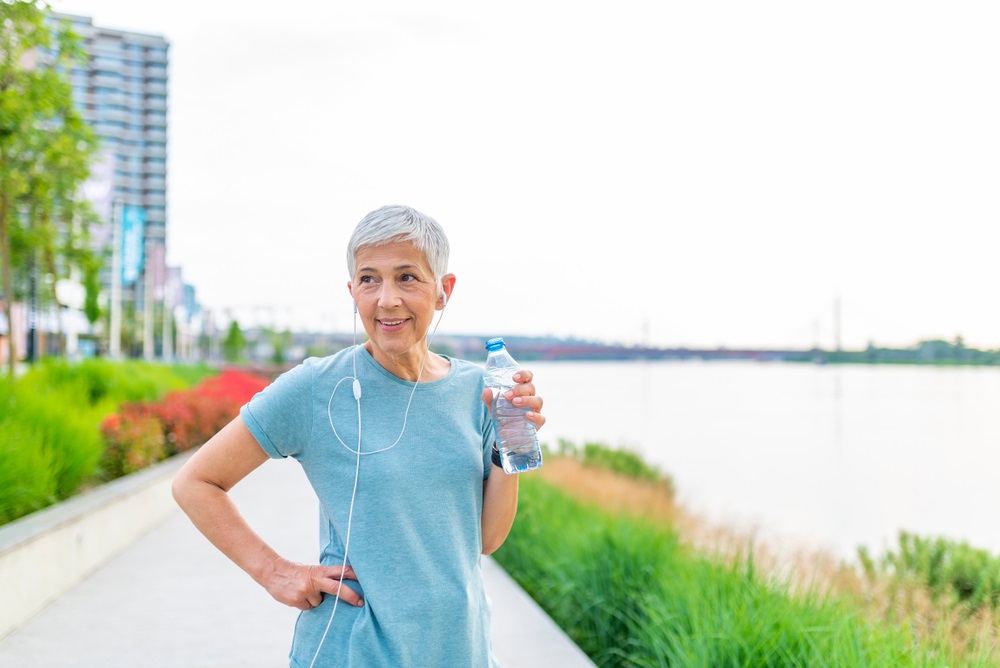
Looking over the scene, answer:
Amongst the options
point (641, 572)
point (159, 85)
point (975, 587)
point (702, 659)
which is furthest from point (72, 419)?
point (159, 85)

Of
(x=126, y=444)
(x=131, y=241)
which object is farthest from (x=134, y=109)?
(x=126, y=444)

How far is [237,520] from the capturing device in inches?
64.6

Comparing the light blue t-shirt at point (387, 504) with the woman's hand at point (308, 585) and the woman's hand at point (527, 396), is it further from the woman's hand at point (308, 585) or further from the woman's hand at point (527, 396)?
the woman's hand at point (527, 396)

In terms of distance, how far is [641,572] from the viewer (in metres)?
4.45

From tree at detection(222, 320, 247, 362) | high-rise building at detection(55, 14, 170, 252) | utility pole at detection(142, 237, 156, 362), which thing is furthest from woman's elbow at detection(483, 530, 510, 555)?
high-rise building at detection(55, 14, 170, 252)

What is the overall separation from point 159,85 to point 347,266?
381 feet

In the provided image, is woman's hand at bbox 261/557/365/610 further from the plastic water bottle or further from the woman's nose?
the woman's nose

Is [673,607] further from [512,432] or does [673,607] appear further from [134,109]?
[134,109]

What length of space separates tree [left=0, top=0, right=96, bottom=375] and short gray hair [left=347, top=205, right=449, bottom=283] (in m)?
7.65

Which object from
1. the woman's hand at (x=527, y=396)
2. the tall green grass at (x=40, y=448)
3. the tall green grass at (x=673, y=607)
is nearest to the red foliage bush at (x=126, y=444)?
the tall green grass at (x=40, y=448)

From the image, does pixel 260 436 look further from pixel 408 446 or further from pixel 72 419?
pixel 72 419

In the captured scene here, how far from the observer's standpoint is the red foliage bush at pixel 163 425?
23.6 feet

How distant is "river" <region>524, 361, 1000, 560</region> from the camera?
19.2 m

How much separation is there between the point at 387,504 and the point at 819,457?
3799cm
